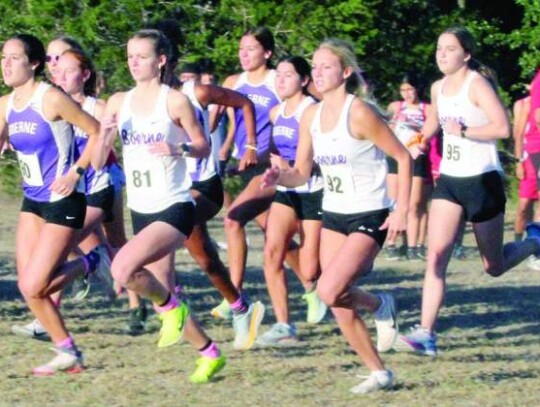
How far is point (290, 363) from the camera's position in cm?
844

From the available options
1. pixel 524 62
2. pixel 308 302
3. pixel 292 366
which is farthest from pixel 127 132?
pixel 524 62

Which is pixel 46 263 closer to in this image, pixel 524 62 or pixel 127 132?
pixel 127 132

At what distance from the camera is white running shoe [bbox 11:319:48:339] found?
9.33 m

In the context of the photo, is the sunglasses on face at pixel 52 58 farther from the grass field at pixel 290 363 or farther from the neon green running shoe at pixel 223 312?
the neon green running shoe at pixel 223 312

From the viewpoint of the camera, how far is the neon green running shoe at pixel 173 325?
7.52 meters

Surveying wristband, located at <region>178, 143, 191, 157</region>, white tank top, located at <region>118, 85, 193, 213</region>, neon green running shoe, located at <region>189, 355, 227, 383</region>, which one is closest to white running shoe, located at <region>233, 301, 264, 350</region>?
neon green running shoe, located at <region>189, 355, 227, 383</region>

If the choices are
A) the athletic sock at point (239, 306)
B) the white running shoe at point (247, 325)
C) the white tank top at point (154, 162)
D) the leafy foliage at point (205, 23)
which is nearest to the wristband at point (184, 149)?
the white tank top at point (154, 162)

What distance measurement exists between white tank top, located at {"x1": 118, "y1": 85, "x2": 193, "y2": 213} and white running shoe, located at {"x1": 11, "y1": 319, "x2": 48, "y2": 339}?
190 cm

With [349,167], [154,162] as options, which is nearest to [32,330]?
[154,162]

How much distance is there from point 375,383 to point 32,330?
277 centimetres

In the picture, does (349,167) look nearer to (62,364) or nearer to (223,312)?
(62,364)

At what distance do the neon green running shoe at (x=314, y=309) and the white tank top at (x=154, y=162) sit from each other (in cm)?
241

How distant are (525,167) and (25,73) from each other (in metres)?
6.91

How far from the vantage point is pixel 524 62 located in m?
21.1
